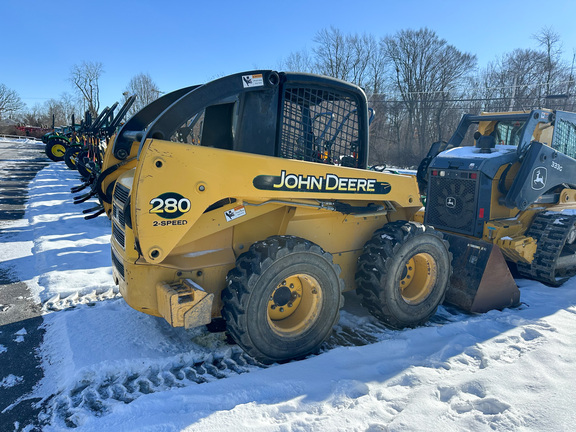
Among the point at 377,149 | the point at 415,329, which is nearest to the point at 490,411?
the point at 415,329

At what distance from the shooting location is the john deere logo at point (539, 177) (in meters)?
5.82

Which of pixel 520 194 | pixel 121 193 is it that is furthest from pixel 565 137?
pixel 121 193

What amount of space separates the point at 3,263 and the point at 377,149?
3470 centimetres

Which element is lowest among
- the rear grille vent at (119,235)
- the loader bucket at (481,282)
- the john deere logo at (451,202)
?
the loader bucket at (481,282)

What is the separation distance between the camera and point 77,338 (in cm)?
370

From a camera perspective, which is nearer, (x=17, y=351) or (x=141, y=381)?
(x=141, y=381)

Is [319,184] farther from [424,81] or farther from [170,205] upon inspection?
[424,81]

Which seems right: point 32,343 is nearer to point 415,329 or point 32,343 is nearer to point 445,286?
point 415,329

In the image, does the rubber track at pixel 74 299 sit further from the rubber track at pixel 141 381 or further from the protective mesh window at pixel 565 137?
the protective mesh window at pixel 565 137

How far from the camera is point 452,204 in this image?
621cm

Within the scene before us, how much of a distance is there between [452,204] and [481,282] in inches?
73.9

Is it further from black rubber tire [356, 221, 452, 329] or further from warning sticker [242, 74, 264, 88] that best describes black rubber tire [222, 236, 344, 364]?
warning sticker [242, 74, 264, 88]

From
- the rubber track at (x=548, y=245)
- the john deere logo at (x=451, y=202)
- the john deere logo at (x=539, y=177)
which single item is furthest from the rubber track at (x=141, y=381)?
the john deere logo at (x=539, y=177)

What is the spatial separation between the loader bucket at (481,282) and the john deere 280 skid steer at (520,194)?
405mm
